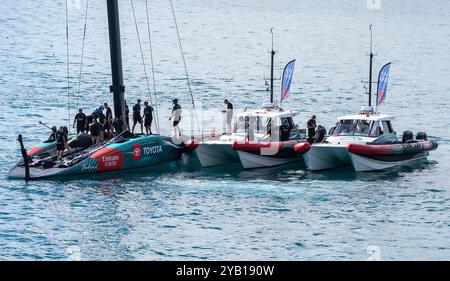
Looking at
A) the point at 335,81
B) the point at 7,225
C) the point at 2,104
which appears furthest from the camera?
the point at 335,81

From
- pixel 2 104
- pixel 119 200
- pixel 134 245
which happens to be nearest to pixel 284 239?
pixel 134 245

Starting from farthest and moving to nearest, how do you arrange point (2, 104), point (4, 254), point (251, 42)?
point (251, 42) → point (2, 104) → point (4, 254)

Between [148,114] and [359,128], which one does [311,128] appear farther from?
[148,114]

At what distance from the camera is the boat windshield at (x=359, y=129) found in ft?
150

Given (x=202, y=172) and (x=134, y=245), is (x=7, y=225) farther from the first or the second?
(x=202, y=172)

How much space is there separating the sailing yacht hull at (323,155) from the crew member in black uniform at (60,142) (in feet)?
33.8

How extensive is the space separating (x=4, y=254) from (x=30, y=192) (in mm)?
8356

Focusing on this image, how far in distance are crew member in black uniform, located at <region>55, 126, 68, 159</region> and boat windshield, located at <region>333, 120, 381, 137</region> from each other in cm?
1210

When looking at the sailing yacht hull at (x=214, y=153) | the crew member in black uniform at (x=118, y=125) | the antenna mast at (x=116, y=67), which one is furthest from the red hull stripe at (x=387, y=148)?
the antenna mast at (x=116, y=67)

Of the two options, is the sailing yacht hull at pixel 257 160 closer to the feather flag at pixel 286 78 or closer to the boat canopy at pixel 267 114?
the boat canopy at pixel 267 114

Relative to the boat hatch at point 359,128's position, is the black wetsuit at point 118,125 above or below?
above

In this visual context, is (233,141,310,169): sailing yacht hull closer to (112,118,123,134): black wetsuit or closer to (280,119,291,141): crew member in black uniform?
(280,119,291,141): crew member in black uniform

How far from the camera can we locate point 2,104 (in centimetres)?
6638

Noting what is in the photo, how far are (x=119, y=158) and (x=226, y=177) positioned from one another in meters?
4.60
